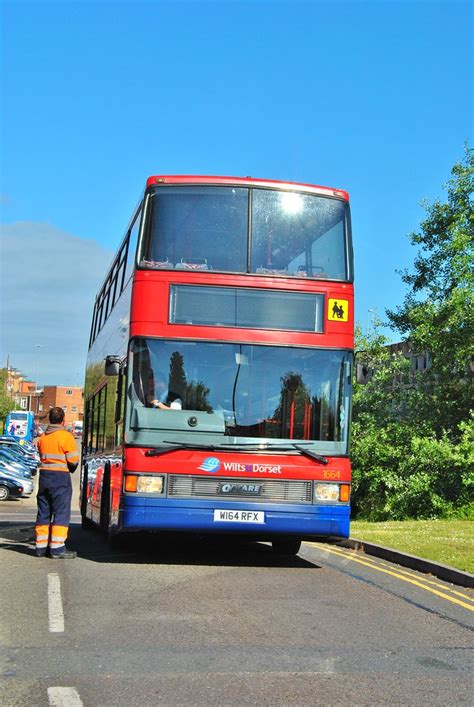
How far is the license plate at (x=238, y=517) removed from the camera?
11.4 metres

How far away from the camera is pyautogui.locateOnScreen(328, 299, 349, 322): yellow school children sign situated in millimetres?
11820

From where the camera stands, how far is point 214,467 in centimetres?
1141

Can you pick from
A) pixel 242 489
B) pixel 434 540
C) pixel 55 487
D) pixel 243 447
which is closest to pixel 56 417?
pixel 55 487

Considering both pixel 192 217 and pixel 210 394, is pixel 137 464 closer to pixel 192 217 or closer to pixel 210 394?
pixel 210 394

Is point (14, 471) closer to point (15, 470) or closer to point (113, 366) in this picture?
point (15, 470)

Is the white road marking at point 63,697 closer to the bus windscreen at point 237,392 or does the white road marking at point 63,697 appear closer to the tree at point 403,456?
the bus windscreen at point 237,392

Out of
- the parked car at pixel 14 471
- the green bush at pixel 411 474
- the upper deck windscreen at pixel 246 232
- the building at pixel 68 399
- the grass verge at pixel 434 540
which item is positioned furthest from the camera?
the building at pixel 68 399

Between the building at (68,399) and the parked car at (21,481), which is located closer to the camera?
the parked car at (21,481)

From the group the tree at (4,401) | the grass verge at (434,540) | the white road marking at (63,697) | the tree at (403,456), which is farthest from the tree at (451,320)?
the tree at (4,401)

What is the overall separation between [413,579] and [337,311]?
3.19m

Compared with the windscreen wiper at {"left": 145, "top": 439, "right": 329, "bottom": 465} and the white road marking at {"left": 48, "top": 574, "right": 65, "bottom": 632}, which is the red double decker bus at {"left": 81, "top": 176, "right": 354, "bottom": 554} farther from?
the white road marking at {"left": 48, "top": 574, "right": 65, "bottom": 632}

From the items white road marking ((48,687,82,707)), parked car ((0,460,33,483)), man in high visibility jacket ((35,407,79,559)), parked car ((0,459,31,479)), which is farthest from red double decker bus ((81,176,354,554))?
parked car ((0,459,31,479))

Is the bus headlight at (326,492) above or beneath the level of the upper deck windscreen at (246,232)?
beneath

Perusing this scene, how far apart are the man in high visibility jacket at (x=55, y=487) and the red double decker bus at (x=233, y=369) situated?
0.71m
